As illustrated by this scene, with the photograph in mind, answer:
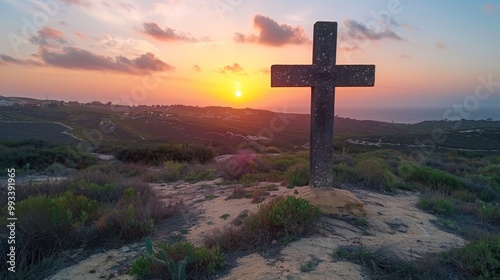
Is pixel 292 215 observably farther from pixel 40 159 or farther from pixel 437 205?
pixel 40 159

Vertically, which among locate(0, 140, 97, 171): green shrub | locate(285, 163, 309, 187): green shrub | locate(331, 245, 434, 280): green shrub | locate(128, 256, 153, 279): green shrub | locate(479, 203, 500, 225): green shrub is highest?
locate(285, 163, 309, 187): green shrub

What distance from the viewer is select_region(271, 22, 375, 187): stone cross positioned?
19.6 ft

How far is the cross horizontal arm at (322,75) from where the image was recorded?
235 inches

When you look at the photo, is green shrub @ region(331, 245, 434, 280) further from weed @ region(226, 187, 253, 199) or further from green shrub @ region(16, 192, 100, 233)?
green shrub @ region(16, 192, 100, 233)

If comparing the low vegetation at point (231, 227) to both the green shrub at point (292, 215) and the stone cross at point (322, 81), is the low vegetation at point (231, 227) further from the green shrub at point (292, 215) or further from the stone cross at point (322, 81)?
the stone cross at point (322, 81)

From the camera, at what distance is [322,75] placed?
6043mm

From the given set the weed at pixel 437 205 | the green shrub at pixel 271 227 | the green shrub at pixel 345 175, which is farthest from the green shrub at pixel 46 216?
the weed at pixel 437 205

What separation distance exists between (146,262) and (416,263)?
304cm

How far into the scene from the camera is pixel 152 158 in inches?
680

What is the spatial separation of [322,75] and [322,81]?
113mm

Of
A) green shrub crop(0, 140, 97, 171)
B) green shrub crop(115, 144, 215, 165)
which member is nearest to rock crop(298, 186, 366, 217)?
green shrub crop(115, 144, 215, 165)

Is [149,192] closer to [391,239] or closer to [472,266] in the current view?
[391,239]

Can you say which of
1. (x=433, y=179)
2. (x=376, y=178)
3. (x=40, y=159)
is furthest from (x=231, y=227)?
(x=40, y=159)

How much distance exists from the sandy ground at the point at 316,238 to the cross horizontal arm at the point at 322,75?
6.81 feet
